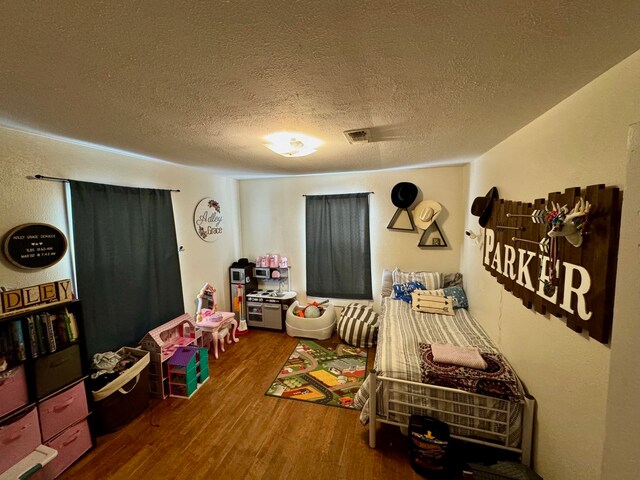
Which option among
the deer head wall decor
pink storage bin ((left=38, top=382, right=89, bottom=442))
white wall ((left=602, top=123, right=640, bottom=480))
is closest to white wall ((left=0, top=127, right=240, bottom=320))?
pink storage bin ((left=38, top=382, right=89, bottom=442))

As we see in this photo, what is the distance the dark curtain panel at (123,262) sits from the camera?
2.09 meters

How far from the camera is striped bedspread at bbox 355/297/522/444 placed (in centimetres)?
186

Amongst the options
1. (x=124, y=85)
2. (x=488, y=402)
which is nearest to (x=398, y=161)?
(x=488, y=402)

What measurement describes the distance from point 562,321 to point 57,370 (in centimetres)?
304

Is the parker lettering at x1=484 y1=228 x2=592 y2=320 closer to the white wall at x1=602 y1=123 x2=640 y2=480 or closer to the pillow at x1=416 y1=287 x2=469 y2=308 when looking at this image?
the white wall at x1=602 y1=123 x2=640 y2=480

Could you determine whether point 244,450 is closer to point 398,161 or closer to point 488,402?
point 488,402

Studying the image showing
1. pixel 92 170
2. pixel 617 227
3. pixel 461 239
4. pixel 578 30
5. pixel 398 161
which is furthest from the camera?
pixel 461 239

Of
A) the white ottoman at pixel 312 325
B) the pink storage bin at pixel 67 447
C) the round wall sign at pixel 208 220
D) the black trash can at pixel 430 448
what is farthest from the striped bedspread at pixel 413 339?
the round wall sign at pixel 208 220

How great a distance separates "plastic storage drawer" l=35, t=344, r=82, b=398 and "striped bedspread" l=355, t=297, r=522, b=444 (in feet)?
6.82

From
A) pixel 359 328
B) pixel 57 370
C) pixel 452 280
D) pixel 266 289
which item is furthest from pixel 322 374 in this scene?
pixel 57 370

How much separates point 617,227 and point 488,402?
1303 mm

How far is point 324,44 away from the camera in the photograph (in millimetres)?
876

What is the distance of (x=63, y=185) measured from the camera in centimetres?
201

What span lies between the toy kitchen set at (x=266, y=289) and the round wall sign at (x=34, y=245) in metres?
2.19
